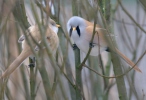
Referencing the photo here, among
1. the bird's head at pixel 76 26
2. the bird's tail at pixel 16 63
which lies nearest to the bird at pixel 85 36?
the bird's head at pixel 76 26

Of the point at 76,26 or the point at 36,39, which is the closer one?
the point at 36,39

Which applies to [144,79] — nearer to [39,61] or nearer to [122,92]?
[122,92]

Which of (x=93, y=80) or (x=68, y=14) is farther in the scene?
(x=68, y=14)

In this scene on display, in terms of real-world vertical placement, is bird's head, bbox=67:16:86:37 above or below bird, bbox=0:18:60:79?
above

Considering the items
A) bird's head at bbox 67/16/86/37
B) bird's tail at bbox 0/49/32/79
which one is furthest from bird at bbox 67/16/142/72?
bird's tail at bbox 0/49/32/79

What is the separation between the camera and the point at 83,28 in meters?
2.15

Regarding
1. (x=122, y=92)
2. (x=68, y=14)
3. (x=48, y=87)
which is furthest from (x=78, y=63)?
(x=68, y=14)

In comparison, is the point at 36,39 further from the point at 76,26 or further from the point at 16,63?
the point at 76,26

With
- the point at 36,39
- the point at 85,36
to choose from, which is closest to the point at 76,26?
the point at 85,36

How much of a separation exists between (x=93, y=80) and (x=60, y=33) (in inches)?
12.6

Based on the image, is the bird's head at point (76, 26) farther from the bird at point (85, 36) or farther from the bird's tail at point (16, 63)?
the bird's tail at point (16, 63)

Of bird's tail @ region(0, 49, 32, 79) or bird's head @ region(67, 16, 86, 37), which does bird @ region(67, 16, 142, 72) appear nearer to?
bird's head @ region(67, 16, 86, 37)

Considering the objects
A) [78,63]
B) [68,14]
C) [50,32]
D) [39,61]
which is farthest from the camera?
[68,14]

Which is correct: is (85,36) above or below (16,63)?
above
